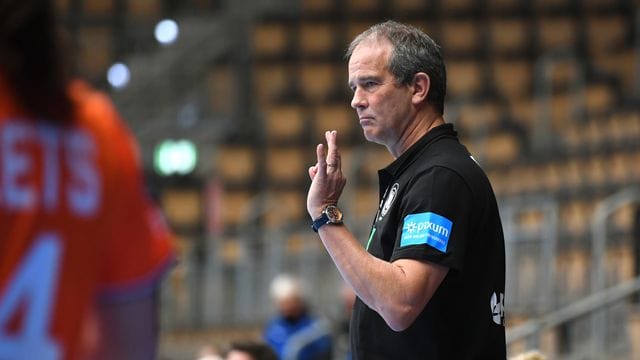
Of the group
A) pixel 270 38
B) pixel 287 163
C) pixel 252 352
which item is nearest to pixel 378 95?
pixel 252 352

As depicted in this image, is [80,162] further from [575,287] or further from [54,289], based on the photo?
[575,287]

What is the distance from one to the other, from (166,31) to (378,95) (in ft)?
38.3

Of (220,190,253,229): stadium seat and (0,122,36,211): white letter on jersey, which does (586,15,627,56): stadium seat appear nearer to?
(220,190,253,229): stadium seat

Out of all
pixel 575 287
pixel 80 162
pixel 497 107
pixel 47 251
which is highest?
pixel 497 107

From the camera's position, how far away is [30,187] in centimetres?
139

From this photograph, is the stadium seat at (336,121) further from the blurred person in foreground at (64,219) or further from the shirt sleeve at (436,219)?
the blurred person in foreground at (64,219)

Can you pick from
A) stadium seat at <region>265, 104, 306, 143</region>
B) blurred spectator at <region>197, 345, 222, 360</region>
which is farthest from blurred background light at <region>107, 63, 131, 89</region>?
blurred spectator at <region>197, 345, 222, 360</region>

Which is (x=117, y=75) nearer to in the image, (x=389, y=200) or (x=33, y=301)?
(x=389, y=200)

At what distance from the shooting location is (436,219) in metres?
2.51

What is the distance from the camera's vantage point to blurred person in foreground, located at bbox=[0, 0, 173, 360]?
1376 millimetres

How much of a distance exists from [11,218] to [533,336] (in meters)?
5.13

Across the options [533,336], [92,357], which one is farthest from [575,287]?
[92,357]

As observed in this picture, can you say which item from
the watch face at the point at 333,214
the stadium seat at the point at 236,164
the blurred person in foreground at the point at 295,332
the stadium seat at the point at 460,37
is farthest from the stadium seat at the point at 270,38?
the watch face at the point at 333,214

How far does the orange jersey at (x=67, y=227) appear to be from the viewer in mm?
1377
